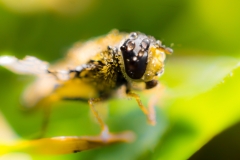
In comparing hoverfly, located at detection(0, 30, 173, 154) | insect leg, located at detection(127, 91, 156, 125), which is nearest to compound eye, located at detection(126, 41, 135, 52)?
hoverfly, located at detection(0, 30, 173, 154)

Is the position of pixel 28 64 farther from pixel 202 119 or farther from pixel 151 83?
pixel 202 119

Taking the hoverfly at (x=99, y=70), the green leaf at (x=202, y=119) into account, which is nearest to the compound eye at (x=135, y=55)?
the hoverfly at (x=99, y=70)

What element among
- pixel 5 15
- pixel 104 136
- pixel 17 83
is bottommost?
pixel 104 136

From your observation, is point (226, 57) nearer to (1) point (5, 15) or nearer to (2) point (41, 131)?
(2) point (41, 131)

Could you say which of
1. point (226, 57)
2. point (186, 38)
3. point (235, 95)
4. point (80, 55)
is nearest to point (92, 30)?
point (80, 55)

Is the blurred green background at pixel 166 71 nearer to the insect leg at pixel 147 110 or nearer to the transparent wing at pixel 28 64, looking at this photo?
the insect leg at pixel 147 110
